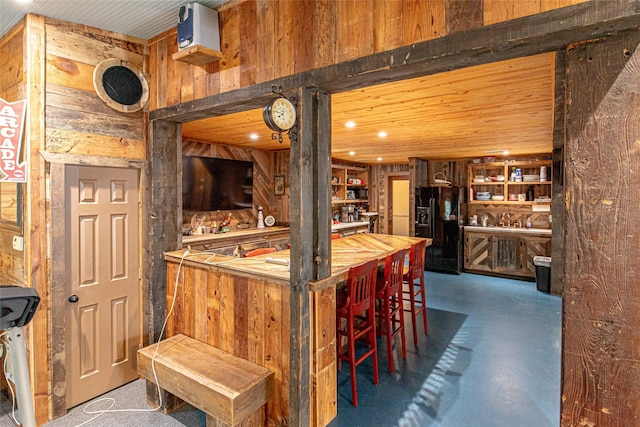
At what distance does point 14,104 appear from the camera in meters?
2.33

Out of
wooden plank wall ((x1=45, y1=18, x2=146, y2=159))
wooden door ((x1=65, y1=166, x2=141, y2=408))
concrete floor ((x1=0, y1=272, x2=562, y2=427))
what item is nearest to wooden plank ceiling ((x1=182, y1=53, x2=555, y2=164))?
wooden plank wall ((x1=45, y1=18, x2=146, y2=159))

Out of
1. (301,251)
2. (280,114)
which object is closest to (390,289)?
(301,251)

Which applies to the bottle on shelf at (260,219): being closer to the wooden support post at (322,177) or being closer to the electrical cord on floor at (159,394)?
the electrical cord on floor at (159,394)

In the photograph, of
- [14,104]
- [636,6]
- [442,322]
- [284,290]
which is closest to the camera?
[636,6]

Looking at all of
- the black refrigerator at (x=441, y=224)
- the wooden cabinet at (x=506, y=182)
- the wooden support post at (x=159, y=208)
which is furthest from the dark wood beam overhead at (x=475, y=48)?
the wooden cabinet at (x=506, y=182)

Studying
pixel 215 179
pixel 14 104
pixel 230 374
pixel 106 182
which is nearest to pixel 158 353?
pixel 230 374

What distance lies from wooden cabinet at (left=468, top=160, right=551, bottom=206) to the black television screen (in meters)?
4.75

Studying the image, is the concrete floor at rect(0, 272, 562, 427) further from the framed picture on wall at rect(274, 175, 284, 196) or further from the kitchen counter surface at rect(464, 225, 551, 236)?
the framed picture on wall at rect(274, 175, 284, 196)

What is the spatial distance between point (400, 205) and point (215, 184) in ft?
20.0

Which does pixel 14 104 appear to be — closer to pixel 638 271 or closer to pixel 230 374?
pixel 230 374

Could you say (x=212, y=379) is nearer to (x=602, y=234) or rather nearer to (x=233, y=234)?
(x=602, y=234)

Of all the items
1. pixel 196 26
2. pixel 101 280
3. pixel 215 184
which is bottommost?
pixel 101 280

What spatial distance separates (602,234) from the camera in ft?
4.06

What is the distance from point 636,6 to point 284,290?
1.99 m
